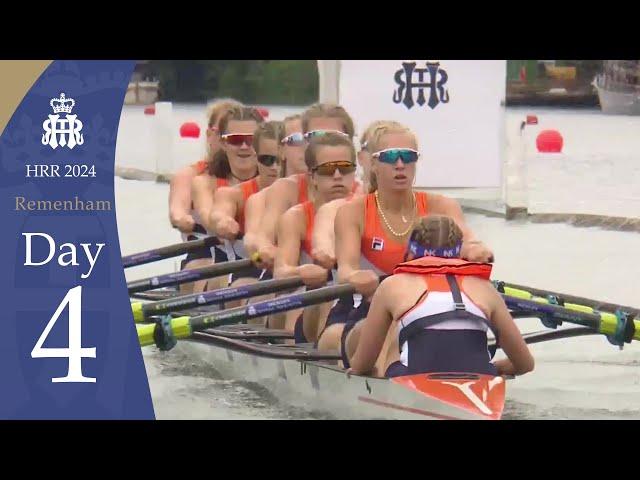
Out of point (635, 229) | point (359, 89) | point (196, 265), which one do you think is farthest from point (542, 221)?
point (196, 265)

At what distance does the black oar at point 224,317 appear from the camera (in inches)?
208

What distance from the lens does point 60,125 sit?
5125 mm

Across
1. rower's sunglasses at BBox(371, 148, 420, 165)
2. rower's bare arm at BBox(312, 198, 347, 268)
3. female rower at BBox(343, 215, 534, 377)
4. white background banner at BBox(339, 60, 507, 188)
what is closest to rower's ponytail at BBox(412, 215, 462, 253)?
female rower at BBox(343, 215, 534, 377)

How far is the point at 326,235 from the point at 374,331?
0.75 metres

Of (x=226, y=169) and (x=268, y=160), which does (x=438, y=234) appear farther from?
(x=226, y=169)

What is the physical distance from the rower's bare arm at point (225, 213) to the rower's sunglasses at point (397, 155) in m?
1.11

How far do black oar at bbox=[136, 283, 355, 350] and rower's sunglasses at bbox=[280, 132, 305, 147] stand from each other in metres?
0.63

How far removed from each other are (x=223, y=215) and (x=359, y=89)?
41.3 inches

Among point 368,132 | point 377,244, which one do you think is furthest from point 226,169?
point 377,244

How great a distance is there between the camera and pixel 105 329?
518 centimetres

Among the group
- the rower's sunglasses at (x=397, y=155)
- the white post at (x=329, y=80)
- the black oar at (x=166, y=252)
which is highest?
the white post at (x=329, y=80)

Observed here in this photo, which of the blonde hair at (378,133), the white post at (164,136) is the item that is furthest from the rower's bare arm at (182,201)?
the blonde hair at (378,133)

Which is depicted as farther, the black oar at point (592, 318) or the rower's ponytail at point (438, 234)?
the black oar at point (592, 318)

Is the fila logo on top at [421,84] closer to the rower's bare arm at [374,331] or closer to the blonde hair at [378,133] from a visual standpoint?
the blonde hair at [378,133]
